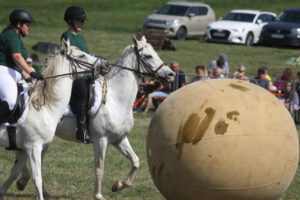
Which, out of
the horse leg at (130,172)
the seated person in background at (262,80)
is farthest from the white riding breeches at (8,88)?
the seated person in background at (262,80)

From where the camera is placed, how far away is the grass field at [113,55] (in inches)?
421

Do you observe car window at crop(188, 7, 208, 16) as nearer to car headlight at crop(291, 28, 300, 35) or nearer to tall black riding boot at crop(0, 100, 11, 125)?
car headlight at crop(291, 28, 300, 35)

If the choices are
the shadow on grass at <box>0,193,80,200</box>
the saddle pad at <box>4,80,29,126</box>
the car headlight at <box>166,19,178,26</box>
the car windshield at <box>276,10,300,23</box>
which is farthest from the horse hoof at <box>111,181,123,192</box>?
the car windshield at <box>276,10,300,23</box>

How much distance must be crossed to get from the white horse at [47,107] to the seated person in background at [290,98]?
1050cm

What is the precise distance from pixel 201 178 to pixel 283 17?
26.6 metres

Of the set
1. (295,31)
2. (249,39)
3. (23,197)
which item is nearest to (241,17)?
(249,39)

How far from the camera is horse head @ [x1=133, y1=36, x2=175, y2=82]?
10.4 m

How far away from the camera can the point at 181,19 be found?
Answer: 33.6m

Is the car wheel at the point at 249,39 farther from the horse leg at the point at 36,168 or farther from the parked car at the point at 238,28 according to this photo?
the horse leg at the point at 36,168

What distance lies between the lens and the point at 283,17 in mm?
32906

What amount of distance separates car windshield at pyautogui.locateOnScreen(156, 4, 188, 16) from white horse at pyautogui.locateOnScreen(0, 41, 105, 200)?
25.5 metres

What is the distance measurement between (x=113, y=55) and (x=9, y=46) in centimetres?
2021

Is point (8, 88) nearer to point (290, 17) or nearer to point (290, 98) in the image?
point (290, 98)

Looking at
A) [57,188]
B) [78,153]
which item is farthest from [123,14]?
[57,188]
